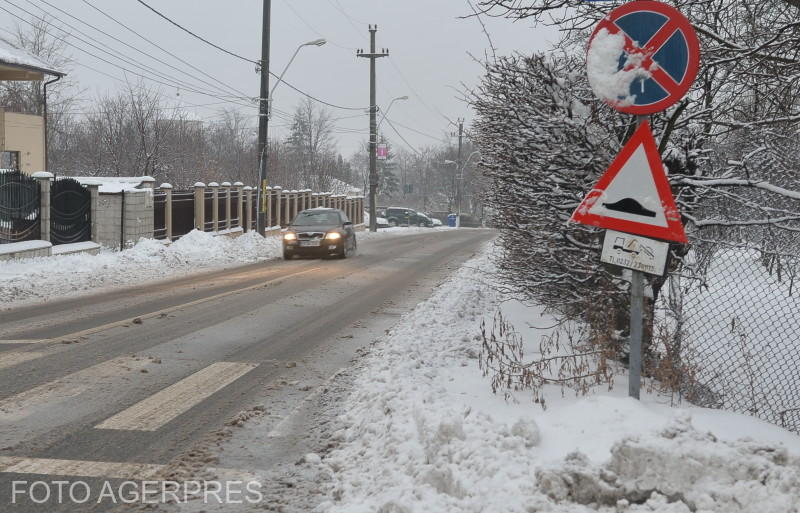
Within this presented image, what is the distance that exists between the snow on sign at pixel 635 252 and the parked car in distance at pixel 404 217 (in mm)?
60103

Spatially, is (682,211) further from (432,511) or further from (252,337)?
(252,337)

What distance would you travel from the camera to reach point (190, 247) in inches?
847

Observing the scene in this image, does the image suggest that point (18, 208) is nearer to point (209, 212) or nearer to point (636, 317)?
point (209, 212)

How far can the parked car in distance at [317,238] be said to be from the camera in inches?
835

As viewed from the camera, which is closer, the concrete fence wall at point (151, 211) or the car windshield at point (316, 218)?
the concrete fence wall at point (151, 211)

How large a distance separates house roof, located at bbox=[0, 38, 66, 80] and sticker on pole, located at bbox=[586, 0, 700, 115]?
24182mm

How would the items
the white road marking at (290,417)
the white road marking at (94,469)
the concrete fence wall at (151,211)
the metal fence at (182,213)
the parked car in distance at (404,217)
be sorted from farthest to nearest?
the parked car in distance at (404,217)
the metal fence at (182,213)
the concrete fence wall at (151,211)
the white road marking at (290,417)
the white road marking at (94,469)

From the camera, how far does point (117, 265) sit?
17266 millimetres

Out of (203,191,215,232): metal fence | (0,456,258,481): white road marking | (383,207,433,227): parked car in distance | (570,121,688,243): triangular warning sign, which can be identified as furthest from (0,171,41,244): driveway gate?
(383,207,433,227): parked car in distance

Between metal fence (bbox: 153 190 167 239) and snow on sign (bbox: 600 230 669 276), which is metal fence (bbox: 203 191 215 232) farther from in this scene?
snow on sign (bbox: 600 230 669 276)

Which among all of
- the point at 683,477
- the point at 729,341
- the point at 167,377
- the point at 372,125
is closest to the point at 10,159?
the point at 372,125

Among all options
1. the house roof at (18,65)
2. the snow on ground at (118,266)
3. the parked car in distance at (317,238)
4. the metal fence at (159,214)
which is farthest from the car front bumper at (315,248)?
the house roof at (18,65)

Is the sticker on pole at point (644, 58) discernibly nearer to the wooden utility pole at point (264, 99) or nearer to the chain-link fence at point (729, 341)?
the chain-link fence at point (729, 341)

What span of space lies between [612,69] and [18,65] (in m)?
24.7
